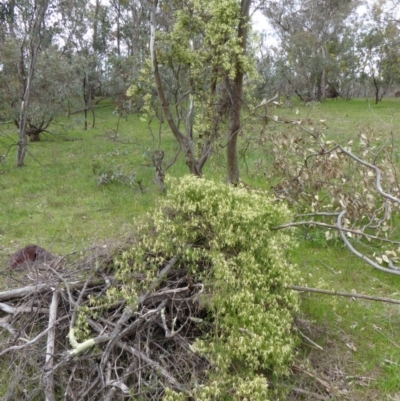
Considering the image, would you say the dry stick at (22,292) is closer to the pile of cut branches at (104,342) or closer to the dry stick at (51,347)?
the pile of cut branches at (104,342)

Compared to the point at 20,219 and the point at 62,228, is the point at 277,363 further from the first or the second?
the point at 20,219

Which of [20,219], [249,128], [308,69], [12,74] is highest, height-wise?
[308,69]

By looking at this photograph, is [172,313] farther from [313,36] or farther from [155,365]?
[313,36]

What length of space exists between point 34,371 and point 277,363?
1.80 metres

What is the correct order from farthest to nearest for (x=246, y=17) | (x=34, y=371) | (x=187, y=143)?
(x=187, y=143), (x=246, y=17), (x=34, y=371)

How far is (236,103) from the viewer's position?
667 cm

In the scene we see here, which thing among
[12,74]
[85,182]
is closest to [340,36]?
[12,74]

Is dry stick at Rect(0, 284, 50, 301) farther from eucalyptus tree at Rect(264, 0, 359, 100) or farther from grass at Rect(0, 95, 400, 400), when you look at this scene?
eucalyptus tree at Rect(264, 0, 359, 100)

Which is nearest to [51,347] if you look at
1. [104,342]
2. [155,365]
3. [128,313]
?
[104,342]

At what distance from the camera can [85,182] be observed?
387 inches

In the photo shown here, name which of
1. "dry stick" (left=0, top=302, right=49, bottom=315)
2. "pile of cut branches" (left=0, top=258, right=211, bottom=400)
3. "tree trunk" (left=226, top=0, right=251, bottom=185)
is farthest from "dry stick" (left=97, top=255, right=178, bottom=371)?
"tree trunk" (left=226, top=0, right=251, bottom=185)

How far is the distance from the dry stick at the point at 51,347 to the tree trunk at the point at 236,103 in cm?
366

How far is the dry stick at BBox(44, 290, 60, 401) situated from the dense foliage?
1.74 feet

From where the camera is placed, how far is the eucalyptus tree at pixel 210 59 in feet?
20.0
